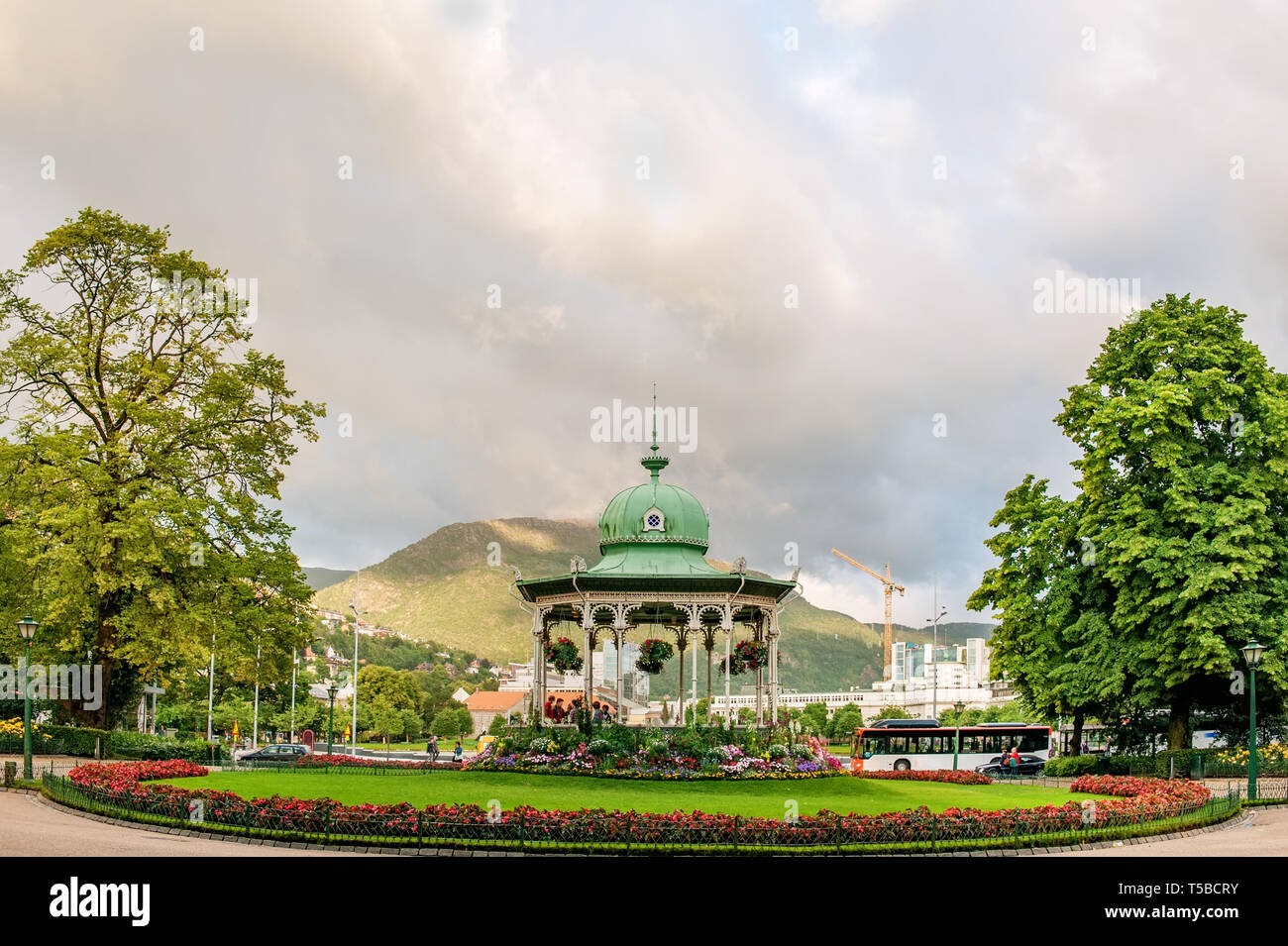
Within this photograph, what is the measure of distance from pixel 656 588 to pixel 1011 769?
25.3m

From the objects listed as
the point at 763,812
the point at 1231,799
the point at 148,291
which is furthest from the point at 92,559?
the point at 1231,799

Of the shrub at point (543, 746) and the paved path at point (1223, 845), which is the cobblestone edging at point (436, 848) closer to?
the paved path at point (1223, 845)

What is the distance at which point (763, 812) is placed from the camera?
23.3 meters

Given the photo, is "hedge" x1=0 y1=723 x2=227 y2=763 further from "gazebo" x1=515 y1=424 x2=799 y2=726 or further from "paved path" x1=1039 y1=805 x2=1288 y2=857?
"paved path" x1=1039 y1=805 x2=1288 y2=857

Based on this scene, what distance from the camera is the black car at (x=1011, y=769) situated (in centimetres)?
4947

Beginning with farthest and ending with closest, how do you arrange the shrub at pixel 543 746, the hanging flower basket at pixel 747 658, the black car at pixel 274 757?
the black car at pixel 274 757 → the hanging flower basket at pixel 747 658 → the shrub at pixel 543 746

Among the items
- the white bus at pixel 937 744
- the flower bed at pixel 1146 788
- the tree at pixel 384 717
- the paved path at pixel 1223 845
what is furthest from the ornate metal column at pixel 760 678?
the tree at pixel 384 717

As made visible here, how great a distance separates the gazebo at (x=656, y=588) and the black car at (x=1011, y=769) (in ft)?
57.6

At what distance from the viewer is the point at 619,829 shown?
19438 millimetres

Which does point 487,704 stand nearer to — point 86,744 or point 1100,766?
point 86,744

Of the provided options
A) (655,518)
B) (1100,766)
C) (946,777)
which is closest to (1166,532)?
(1100,766)

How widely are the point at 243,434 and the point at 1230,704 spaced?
3654cm

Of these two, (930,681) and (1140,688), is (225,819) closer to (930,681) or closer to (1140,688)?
(1140,688)

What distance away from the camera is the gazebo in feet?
108
